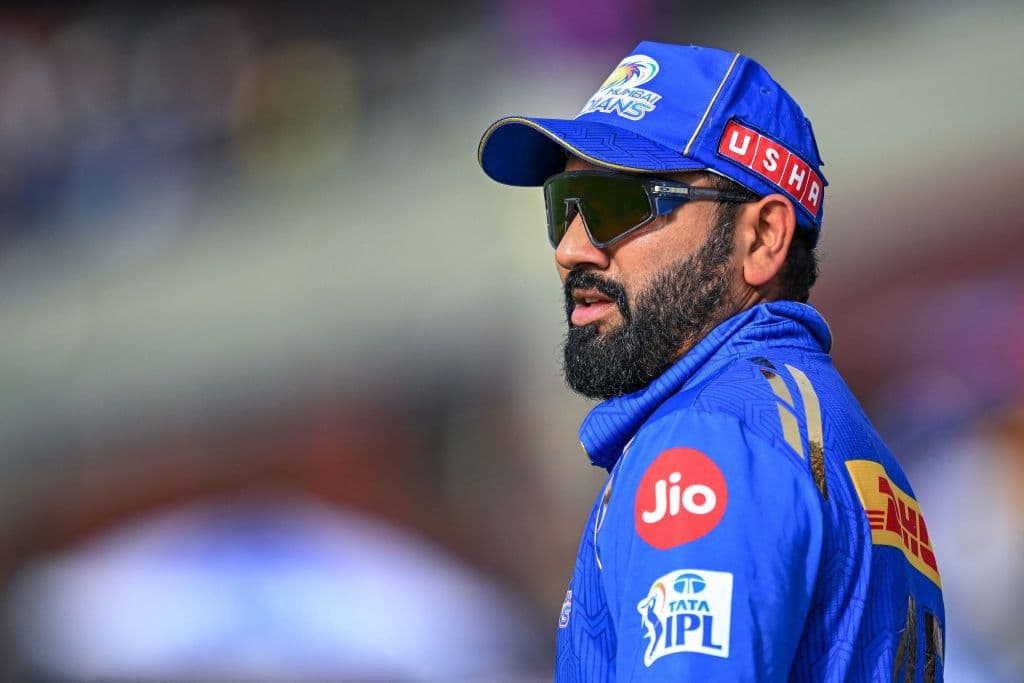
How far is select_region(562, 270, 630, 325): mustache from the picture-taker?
5.23ft

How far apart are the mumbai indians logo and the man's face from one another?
0.10 meters

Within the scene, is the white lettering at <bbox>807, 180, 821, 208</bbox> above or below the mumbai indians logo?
below

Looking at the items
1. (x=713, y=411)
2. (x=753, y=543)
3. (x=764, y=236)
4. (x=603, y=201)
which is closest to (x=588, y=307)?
(x=603, y=201)

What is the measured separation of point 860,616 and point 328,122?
279 cm

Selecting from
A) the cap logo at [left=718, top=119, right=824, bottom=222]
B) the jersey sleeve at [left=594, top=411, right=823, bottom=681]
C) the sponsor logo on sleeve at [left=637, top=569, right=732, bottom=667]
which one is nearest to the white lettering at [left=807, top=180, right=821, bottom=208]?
the cap logo at [left=718, top=119, right=824, bottom=222]

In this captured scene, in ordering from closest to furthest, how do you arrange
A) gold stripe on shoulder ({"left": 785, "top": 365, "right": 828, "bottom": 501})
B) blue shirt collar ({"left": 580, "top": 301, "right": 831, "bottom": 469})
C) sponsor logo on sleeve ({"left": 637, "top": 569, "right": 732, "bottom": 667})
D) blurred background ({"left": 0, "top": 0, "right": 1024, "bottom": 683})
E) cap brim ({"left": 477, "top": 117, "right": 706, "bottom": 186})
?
sponsor logo on sleeve ({"left": 637, "top": 569, "right": 732, "bottom": 667}) < gold stripe on shoulder ({"left": 785, "top": 365, "right": 828, "bottom": 501}) < blue shirt collar ({"left": 580, "top": 301, "right": 831, "bottom": 469}) < cap brim ({"left": 477, "top": 117, "right": 706, "bottom": 186}) < blurred background ({"left": 0, "top": 0, "right": 1024, "bottom": 683})

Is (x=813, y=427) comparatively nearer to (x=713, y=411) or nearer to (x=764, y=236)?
(x=713, y=411)

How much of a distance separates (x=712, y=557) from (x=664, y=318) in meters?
0.47

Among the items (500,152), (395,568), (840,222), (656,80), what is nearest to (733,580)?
(656,80)

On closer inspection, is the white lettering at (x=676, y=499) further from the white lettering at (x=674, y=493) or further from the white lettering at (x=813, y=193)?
the white lettering at (x=813, y=193)

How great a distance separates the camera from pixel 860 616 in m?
1.24

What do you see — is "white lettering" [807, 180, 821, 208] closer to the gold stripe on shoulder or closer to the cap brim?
the cap brim

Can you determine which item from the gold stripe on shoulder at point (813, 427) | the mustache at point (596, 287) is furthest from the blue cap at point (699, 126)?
the gold stripe on shoulder at point (813, 427)

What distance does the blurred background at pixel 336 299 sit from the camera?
3.19m
